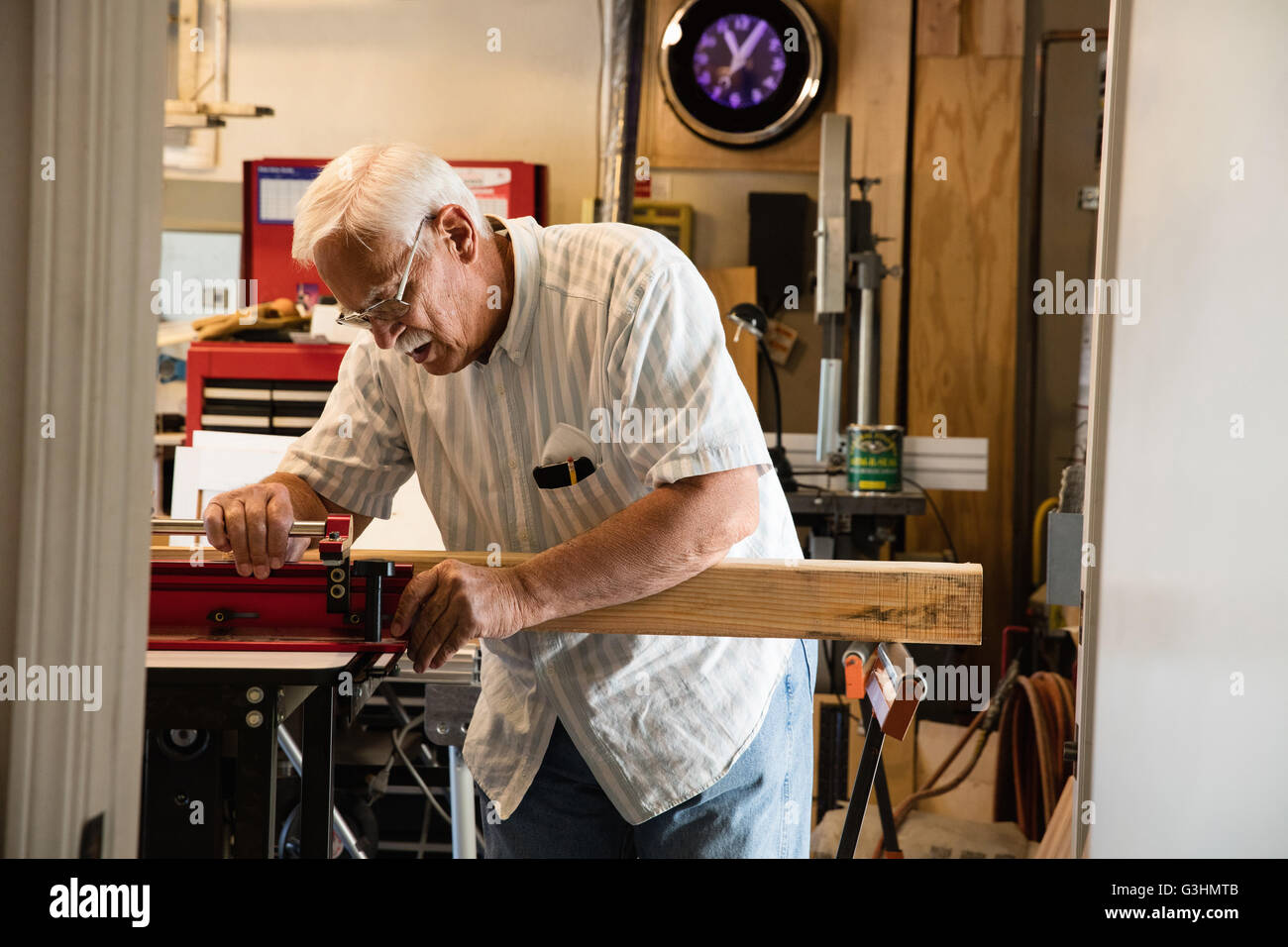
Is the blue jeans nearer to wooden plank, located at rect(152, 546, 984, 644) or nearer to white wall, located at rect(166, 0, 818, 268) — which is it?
wooden plank, located at rect(152, 546, 984, 644)

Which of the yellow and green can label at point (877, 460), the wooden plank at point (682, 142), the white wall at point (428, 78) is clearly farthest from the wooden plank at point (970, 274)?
the white wall at point (428, 78)

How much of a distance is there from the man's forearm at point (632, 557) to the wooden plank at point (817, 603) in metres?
0.02

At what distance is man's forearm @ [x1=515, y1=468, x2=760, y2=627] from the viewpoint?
103 cm

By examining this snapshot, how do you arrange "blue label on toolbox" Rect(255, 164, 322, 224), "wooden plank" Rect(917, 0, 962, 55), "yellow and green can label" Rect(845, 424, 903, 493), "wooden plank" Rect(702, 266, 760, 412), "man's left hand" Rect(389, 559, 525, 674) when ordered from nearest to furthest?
"man's left hand" Rect(389, 559, 525, 674), "yellow and green can label" Rect(845, 424, 903, 493), "wooden plank" Rect(917, 0, 962, 55), "wooden plank" Rect(702, 266, 760, 412), "blue label on toolbox" Rect(255, 164, 322, 224)

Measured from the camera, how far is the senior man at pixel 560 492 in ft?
3.45

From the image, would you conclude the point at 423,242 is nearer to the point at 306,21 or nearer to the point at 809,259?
the point at 809,259

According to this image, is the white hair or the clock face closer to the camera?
the white hair

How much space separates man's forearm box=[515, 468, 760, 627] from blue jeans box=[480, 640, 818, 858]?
314 mm

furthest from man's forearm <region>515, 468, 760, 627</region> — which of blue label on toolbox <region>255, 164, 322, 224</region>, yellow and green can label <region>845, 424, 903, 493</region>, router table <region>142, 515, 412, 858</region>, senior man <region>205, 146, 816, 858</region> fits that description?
blue label on toolbox <region>255, 164, 322, 224</region>

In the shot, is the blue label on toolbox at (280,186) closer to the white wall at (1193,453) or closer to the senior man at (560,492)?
the senior man at (560,492)

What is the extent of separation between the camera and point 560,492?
122 cm

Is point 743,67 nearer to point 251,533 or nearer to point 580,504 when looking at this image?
point 580,504

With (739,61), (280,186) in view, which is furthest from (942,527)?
(280,186)

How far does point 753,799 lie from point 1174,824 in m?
0.51
